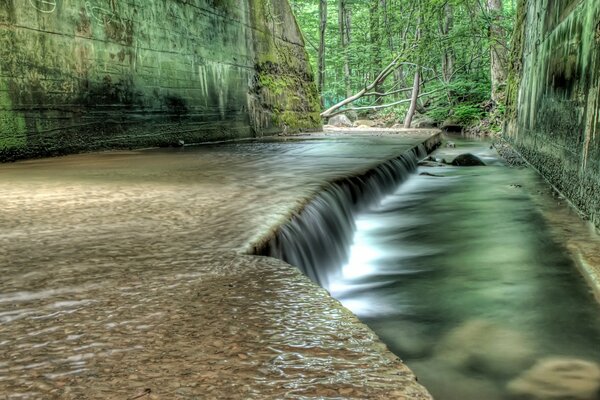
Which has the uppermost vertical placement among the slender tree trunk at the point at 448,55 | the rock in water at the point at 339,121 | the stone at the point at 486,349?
the slender tree trunk at the point at 448,55

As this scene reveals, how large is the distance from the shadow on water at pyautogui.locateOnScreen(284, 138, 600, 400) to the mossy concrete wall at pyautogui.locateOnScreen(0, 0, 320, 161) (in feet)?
13.4

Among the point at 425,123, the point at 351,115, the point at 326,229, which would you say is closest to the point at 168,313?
the point at 326,229

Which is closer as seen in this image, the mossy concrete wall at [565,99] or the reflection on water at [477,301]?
the reflection on water at [477,301]

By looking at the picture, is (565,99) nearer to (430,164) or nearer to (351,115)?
(430,164)

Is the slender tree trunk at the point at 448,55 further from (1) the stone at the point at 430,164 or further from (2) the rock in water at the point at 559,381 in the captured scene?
(2) the rock in water at the point at 559,381

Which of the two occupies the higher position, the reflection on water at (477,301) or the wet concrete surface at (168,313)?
the wet concrete surface at (168,313)

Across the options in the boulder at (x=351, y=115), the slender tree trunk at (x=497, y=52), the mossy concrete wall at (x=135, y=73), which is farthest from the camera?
the boulder at (x=351, y=115)

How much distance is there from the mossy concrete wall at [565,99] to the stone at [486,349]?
1.72m

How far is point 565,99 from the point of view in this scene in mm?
4961

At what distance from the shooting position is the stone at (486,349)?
2.07 meters

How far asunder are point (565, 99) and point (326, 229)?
3043mm

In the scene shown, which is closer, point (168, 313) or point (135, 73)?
point (168, 313)

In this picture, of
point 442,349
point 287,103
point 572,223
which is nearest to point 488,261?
point 572,223

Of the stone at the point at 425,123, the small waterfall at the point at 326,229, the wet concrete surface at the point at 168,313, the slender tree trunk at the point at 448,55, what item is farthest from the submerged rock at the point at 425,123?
the wet concrete surface at the point at 168,313
